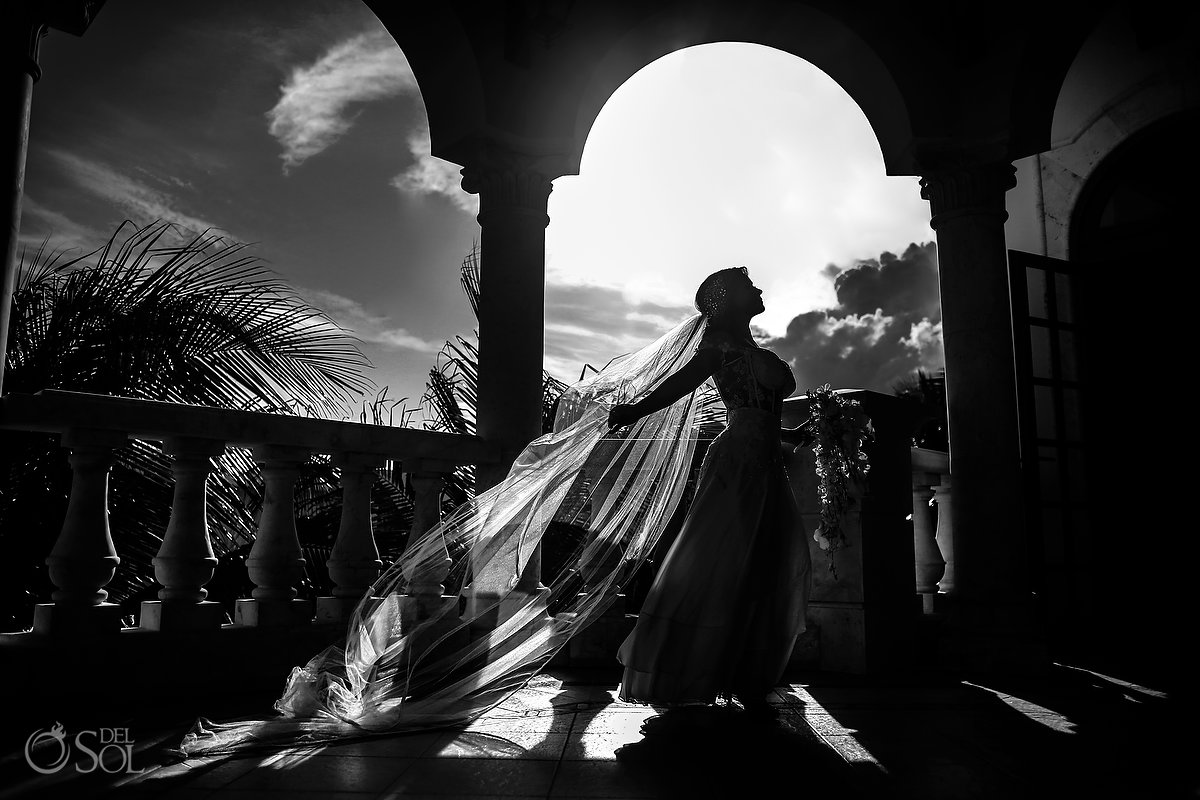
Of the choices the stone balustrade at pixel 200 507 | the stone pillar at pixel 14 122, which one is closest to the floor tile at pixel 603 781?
the stone balustrade at pixel 200 507

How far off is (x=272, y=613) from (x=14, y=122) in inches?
107

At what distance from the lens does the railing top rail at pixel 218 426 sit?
12.0ft

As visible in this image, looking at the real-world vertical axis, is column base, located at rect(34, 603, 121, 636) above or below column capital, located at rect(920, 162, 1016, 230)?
below

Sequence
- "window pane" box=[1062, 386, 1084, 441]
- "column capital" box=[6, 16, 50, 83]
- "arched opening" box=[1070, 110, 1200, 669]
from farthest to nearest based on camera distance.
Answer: "window pane" box=[1062, 386, 1084, 441]
"arched opening" box=[1070, 110, 1200, 669]
"column capital" box=[6, 16, 50, 83]

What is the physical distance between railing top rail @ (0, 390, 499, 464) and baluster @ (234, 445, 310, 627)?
0.12 meters

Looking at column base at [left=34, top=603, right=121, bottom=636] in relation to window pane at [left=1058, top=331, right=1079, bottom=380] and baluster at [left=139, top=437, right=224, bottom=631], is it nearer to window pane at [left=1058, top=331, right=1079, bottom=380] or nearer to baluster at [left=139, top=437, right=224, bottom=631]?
baluster at [left=139, top=437, right=224, bottom=631]

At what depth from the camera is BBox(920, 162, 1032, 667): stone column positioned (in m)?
5.74

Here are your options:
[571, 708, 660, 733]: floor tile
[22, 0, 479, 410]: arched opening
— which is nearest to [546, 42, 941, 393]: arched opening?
[22, 0, 479, 410]: arched opening

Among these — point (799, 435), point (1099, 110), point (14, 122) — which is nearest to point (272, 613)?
point (14, 122)

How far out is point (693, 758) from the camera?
301 cm

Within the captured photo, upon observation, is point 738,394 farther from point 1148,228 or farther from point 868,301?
point 868,301

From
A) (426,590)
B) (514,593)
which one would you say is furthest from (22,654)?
(514,593)

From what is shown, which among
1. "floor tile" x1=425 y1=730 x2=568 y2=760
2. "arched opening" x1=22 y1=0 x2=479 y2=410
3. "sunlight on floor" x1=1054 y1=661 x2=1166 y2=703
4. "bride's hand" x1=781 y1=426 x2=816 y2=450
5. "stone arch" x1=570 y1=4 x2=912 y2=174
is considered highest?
"arched opening" x1=22 y1=0 x2=479 y2=410

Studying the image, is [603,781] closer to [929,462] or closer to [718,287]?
[718,287]
